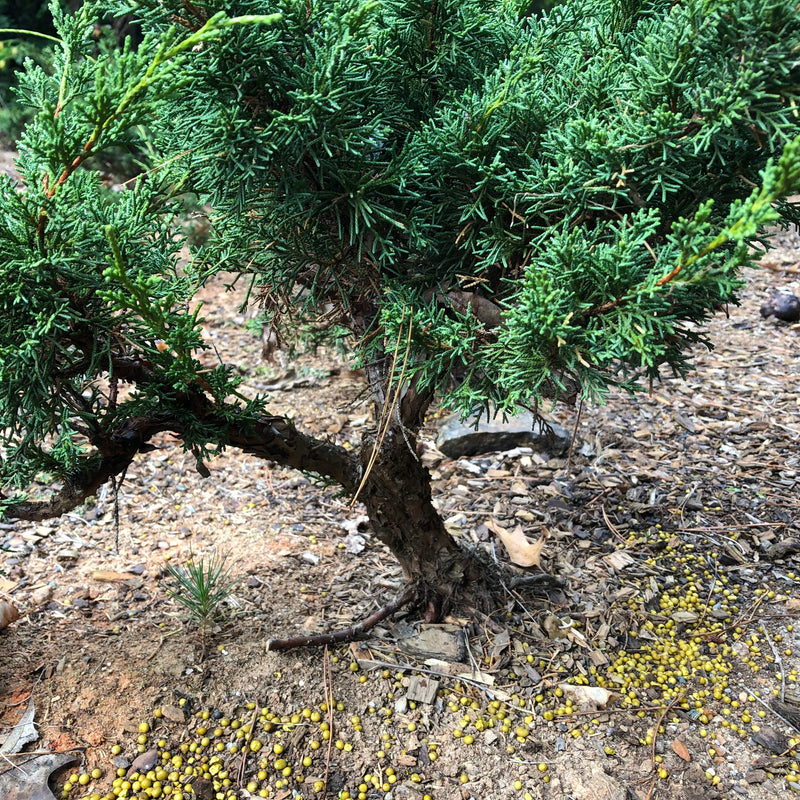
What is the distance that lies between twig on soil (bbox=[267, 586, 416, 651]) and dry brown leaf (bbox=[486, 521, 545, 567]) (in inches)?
22.8

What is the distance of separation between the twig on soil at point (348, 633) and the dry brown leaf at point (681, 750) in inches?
40.9

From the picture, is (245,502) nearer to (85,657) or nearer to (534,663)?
(85,657)

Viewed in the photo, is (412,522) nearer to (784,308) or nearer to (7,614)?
(7,614)

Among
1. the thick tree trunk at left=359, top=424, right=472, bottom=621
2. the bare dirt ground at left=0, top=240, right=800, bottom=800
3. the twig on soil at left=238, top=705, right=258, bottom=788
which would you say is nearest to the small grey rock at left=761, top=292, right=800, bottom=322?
the bare dirt ground at left=0, top=240, right=800, bottom=800

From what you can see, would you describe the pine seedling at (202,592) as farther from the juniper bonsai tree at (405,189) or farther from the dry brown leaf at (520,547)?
the dry brown leaf at (520,547)

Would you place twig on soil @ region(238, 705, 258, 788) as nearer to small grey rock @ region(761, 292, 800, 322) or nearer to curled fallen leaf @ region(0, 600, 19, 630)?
curled fallen leaf @ region(0, 600, 19, 630)

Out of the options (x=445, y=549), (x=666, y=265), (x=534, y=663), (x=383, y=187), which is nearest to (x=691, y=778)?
(x=534, y=663)

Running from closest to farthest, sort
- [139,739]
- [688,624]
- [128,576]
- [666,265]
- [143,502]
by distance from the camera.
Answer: [666,265], [139,739], [688,624], [128,576], [143,502]

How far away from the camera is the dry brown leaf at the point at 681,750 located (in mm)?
2254

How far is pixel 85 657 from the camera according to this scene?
8.04 ft

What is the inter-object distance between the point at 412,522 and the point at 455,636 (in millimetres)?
487

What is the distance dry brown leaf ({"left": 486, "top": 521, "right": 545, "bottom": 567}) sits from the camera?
303 centimetres

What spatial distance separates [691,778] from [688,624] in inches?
28.7

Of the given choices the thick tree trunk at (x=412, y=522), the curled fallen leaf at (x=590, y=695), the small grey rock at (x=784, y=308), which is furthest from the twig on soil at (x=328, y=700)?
the small grey rock at (x=784, y=308)
